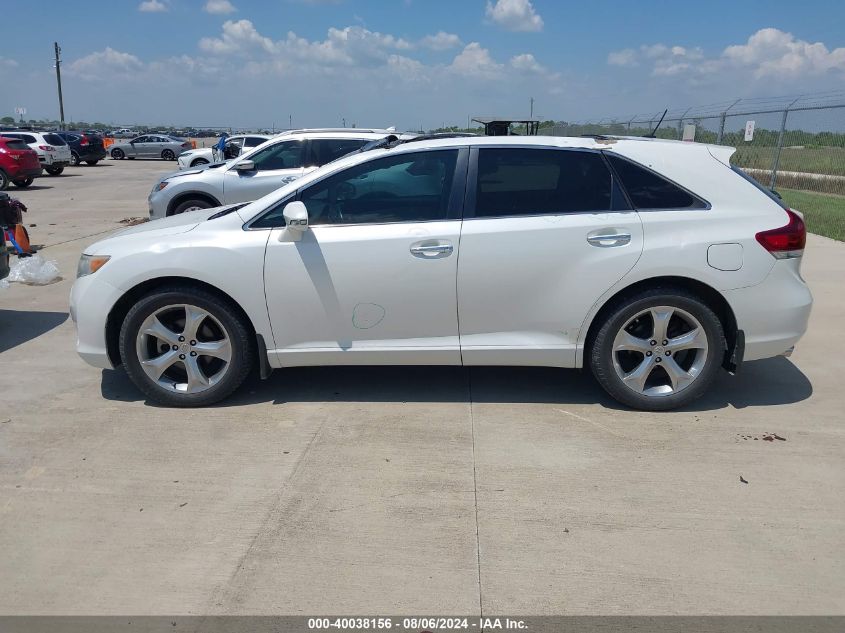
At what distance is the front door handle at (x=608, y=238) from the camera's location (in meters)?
4.42

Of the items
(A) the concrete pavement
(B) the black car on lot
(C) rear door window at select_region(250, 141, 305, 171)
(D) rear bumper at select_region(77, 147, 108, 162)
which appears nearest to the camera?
(A) the concrete pavement

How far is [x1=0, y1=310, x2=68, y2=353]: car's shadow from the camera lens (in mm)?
6328

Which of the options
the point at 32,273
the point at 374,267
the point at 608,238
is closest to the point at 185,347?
the point at 374,267

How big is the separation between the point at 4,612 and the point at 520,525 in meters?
2.16

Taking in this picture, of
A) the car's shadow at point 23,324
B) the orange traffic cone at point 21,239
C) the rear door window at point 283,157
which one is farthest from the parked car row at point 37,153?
the car's shadow at point 23,324

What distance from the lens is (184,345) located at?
461 centimetres

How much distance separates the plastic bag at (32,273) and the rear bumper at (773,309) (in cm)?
750

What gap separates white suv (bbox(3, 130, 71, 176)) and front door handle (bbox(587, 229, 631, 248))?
26796 millimetres

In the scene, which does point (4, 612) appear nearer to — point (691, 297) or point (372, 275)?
point (372, 275)

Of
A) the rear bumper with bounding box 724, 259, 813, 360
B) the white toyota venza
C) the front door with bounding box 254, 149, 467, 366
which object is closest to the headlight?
the white toyota venza

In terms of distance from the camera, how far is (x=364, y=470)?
3885 millimetres

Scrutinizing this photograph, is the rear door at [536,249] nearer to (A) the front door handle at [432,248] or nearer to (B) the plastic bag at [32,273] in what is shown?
(A) the front door handle at [432,248]

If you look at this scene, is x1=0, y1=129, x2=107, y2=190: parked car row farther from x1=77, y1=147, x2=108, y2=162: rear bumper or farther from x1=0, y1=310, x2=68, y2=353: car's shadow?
x1=0, y1=310, x2=68, y2=353: car's shadow

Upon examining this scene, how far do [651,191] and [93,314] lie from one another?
11.9 feet
